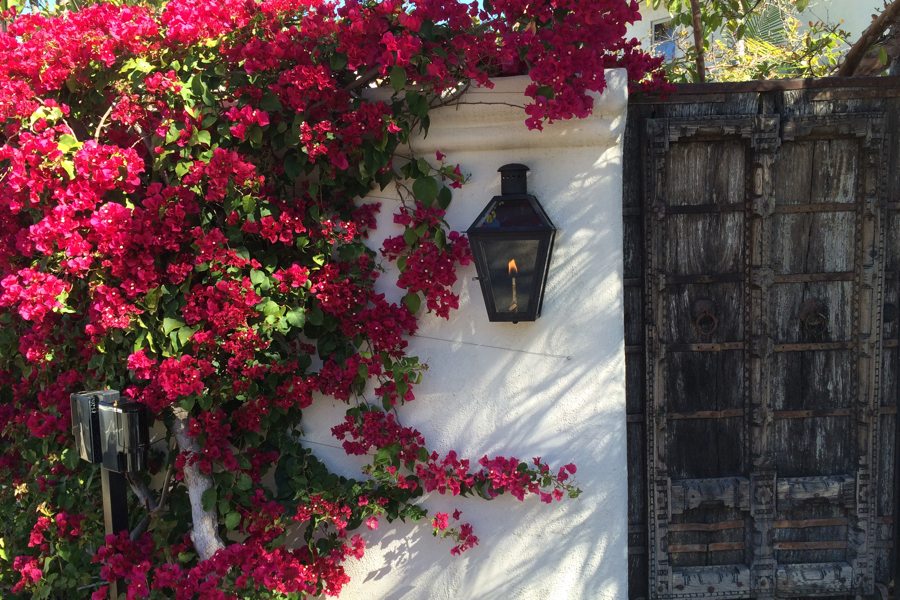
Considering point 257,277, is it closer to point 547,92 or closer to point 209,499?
point 209,499

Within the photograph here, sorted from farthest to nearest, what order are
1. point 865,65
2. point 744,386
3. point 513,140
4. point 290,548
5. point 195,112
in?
point 865,65 < point 744,386 < point 290,548 < point 513,140 < point 195,112

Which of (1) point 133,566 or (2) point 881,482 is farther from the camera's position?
(2) point 881,482

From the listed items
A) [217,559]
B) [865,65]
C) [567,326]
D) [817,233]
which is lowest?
[217,559]

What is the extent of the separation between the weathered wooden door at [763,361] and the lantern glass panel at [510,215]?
0.64m

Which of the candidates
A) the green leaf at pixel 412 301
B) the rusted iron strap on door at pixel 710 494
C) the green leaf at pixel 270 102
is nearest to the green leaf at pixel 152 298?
the green leaf at pixel 270 102

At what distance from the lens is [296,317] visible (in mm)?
2260

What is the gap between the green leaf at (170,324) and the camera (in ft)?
7.08

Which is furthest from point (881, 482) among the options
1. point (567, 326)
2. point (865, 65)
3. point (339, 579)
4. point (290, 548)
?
point (290, 548)

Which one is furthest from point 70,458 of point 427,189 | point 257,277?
point 427,189

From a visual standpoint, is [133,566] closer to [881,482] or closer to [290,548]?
[290,548]

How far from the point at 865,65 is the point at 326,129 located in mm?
2695

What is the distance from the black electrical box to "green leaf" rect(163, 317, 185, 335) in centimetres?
25

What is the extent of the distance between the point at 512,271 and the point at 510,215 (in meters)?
0.20

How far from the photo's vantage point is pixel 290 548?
8.11 ft
